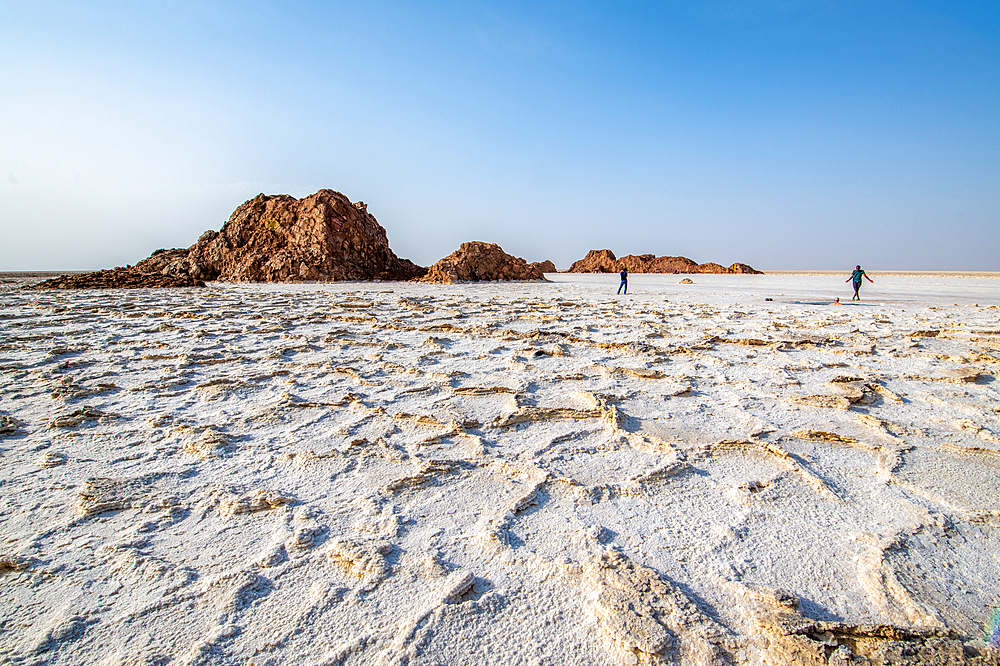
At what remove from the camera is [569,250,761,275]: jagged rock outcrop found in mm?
41062

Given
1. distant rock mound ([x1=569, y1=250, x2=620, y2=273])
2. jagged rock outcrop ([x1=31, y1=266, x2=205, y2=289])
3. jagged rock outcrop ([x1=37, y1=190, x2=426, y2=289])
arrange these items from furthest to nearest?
distant rock mound ([x1=569, y1=250, x2=620, y2=273]) → jagged rock outcrop ([x1=37, y1=190, x2=426, y2=289]) → jagged rock outcrop ([x1=31, y1=266, x2=205, y2=289])

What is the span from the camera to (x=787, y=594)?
1.21m

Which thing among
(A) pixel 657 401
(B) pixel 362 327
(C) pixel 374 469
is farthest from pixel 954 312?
(C) pixel 374 469

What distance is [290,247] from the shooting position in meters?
17.4

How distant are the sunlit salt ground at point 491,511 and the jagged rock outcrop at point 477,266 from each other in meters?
14.0

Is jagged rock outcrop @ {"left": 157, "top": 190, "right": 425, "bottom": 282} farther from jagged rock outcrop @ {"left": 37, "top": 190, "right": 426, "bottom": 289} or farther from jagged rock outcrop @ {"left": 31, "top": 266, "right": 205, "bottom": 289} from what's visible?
jagged rock outcrop @ {"left": 31, "top": 266, "right": 205, "bottom": 289}

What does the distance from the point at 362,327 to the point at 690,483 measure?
422 cm

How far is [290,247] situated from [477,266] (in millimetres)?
6715

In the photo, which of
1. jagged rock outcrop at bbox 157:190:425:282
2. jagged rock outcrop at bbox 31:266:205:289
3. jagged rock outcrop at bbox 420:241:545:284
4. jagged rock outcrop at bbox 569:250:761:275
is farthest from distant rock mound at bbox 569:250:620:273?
jagged rock outcrop at bbox 31:266:205:289

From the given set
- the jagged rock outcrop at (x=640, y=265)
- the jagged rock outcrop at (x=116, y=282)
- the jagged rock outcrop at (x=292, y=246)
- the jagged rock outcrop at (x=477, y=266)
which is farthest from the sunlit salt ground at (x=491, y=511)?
the jagged rock outcrop at (x=640, y=265)

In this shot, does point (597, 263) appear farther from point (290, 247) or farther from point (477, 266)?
point (290, 247)

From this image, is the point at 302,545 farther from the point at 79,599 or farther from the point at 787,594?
the point at 787,594

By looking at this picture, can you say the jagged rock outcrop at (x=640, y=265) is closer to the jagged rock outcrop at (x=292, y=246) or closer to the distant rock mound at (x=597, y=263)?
the distant rock mound at (x=597, y=263)

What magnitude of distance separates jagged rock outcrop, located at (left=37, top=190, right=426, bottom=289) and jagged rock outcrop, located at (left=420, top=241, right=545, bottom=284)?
2450 millimetres
